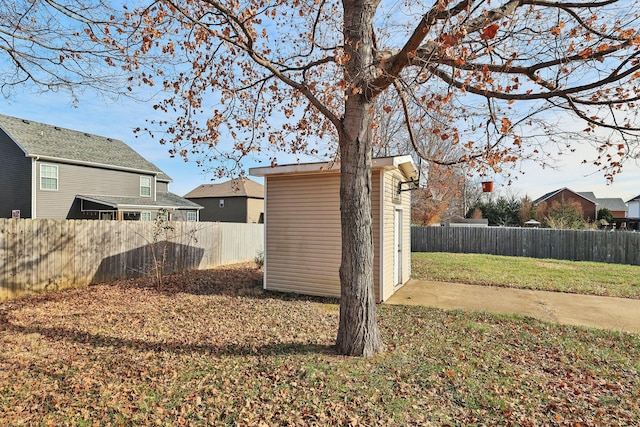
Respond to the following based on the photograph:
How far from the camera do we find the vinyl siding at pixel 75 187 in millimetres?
14805

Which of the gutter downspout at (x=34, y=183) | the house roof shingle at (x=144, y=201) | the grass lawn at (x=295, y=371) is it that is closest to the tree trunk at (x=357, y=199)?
the grass lawn at (x=295, y=371)

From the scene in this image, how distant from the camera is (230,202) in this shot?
1125 inches

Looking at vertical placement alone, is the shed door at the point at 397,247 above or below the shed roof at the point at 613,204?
below

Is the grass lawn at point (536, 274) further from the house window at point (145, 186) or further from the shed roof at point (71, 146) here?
the shed roof at point (71, 146)

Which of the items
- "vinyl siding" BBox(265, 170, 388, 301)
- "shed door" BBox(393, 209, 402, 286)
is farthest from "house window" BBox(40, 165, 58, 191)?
"shed door" BBox(393, 209, 402, 286)

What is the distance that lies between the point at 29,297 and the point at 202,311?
3860mm

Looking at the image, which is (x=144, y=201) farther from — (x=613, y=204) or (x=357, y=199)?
(x=613, y=204)

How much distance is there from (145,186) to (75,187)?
153 inches

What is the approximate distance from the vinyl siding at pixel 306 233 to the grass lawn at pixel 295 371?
1.53 metres

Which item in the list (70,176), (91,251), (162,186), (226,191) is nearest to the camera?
(91,251)

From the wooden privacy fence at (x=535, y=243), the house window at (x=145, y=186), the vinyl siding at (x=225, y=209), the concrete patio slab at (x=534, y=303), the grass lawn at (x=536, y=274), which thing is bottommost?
the concrete patio slab at (x=534, y=303)

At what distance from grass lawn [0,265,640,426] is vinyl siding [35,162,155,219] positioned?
11.5 m

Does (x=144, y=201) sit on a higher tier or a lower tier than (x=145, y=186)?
lower

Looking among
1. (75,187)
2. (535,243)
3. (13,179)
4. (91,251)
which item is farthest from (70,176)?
(535,243)
